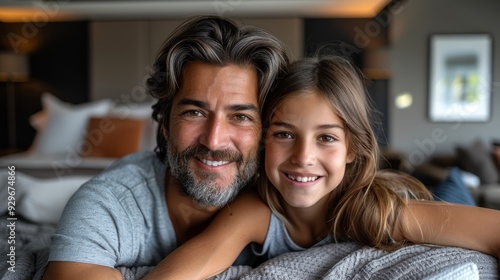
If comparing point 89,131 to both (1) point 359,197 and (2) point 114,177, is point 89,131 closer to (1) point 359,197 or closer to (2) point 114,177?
(2) point 114,177

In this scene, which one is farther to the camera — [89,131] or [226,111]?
[89,131]

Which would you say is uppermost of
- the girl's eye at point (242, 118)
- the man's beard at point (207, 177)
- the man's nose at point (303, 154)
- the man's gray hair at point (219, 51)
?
the man's gray hair at point (219, 51)

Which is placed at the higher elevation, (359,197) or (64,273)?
(359,197)

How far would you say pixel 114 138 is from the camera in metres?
3.33

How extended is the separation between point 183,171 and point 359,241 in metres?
0.46

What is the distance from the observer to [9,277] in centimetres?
90

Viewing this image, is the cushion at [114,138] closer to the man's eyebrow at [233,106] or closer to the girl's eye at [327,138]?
the man's eyebrow at [233,106]

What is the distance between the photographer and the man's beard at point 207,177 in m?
1.12

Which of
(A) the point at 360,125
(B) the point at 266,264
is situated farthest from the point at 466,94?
(B) the point at 266,264

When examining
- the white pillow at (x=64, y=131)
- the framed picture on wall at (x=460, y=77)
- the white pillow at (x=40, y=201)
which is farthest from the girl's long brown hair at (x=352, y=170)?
the framed picture on wall at (x=460, y=77)

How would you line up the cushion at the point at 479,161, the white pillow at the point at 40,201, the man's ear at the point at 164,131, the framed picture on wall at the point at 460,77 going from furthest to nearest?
the framed picture on wall at the point at 460,77 → the cushion at the point at 479,161 → the white pillow at the point at 40,201 → the man's ear at the point at 164,131

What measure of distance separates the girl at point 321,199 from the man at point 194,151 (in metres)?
0.06

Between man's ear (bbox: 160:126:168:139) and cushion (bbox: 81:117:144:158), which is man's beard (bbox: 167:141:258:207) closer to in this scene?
man's ear (bbox: 160:126:168:139)

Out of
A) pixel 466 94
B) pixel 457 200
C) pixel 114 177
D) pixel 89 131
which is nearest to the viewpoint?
pixel 114 177
